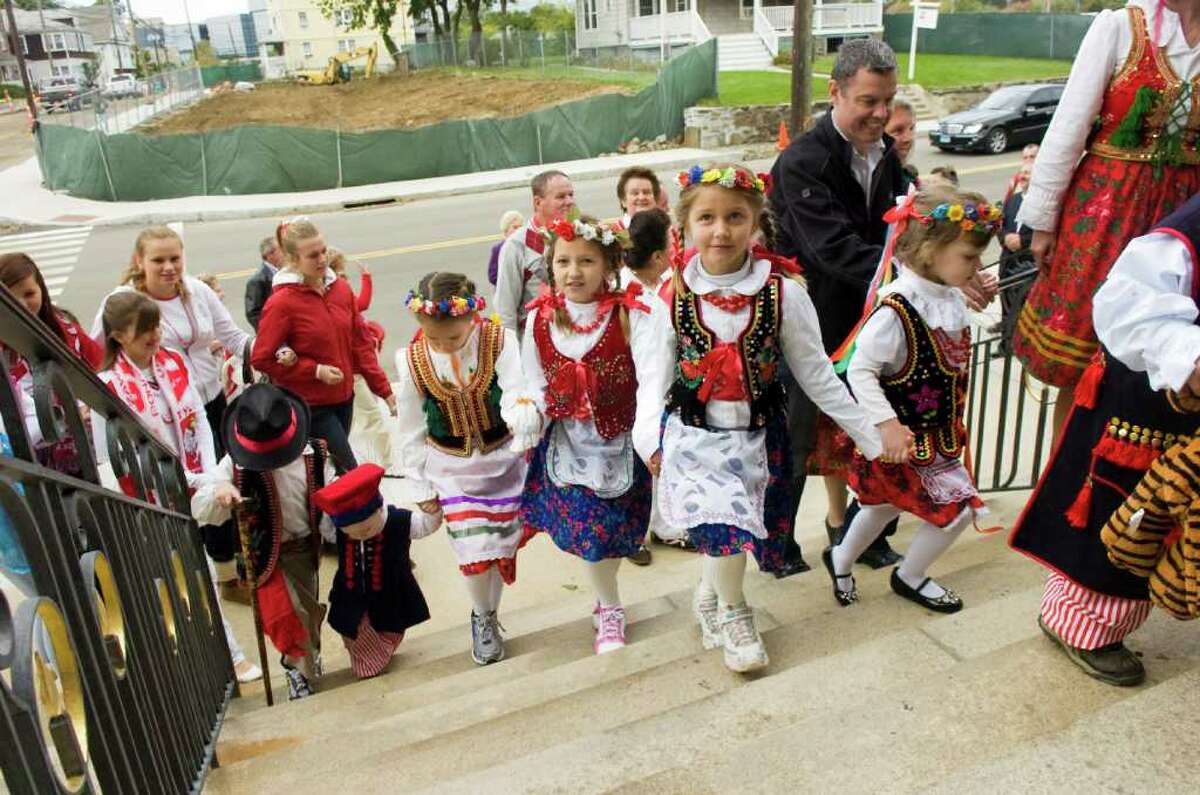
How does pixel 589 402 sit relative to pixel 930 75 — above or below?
above

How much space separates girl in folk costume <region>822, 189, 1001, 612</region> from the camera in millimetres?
2996

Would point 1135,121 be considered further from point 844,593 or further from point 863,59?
point 844,593

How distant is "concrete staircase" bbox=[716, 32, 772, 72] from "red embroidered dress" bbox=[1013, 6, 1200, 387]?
29.0 meters

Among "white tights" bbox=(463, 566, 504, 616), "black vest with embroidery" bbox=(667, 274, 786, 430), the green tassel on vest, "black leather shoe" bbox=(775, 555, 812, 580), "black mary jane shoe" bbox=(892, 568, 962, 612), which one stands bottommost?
Result: "black leather shoe" bbox=(775, 555, 812, 580)

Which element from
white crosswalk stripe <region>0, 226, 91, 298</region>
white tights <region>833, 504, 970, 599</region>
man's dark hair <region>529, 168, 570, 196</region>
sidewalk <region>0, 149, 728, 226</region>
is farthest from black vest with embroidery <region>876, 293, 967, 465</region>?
sidewalk <region>0, 149, 728, 226</region>

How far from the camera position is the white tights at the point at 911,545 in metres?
3.17

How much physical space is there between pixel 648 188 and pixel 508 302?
101cm

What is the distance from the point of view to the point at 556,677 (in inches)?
124

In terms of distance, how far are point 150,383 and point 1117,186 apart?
3699mm

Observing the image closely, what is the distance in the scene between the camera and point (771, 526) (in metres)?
3.23

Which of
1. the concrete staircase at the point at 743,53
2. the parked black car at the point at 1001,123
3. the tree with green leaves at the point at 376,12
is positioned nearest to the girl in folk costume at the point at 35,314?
the parked black car at the point at 1001,123

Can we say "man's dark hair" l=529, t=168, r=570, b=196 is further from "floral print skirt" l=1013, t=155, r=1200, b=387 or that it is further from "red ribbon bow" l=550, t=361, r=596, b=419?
"floral print skirt" l=1013, t=155, r=1200, b=387

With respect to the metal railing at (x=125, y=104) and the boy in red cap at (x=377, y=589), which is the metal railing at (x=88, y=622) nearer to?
the boy in red cap at (x=377, y=589)

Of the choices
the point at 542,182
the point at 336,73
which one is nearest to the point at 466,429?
the point at 542,182
